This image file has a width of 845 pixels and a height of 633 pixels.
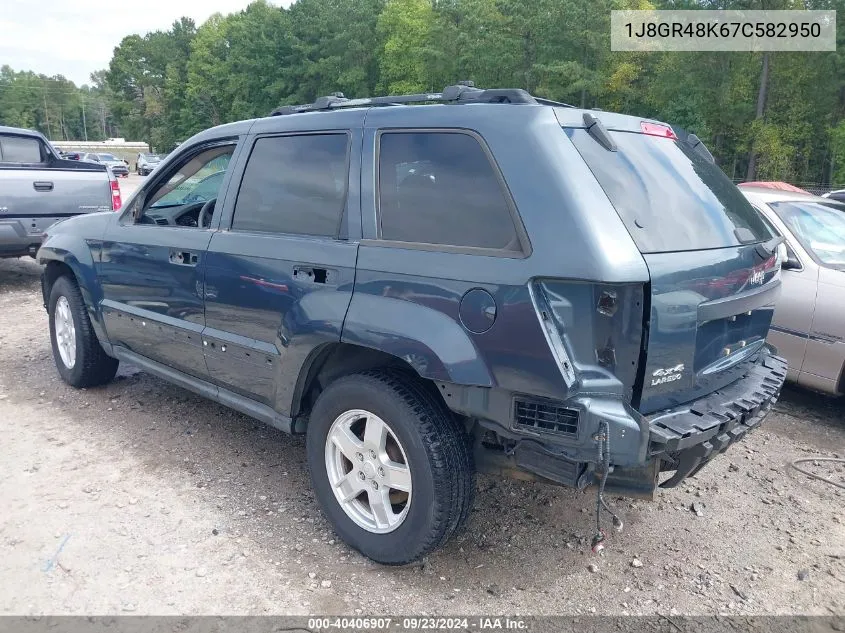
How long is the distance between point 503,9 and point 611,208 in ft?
135

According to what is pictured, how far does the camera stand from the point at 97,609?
2.67 m

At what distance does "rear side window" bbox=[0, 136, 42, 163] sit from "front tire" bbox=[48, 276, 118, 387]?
514 centimetres

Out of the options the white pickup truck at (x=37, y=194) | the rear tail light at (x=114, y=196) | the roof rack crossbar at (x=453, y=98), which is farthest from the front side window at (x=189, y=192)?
the rear tail light at (x=114, y=196)

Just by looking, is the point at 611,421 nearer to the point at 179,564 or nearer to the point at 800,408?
the point at 179,564

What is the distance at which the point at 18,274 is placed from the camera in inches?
388

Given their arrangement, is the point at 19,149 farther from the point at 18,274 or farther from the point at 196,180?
the point at 196,180

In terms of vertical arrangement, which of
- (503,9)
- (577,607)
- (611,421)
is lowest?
(577,607)

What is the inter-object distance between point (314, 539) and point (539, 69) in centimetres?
3703

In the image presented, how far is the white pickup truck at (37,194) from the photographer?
774 cm

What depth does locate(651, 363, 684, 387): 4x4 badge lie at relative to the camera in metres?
2.50

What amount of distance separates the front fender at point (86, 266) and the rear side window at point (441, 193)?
257 centimetres

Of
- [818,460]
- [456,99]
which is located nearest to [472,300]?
[456,99]

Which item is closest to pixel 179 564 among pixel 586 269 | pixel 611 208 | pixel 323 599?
pixel 323 599

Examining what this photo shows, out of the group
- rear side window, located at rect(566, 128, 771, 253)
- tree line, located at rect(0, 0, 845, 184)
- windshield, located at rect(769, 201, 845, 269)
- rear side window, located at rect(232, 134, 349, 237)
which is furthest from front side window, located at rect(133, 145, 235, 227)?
tree line, located at rect(0, 0, 845, 184)
